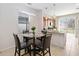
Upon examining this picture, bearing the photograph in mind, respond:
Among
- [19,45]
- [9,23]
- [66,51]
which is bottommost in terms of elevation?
[66,51]

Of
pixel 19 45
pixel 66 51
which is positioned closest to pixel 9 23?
pixel 19 45

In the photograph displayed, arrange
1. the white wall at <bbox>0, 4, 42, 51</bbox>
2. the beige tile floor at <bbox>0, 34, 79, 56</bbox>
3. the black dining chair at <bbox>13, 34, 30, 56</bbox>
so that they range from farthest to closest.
→ the black dining chair at <bbox>13, 34, 30, 56</bbox> < the white wall at <bbox>0, 4, 42, 51</bbox> < the beige tile floor at <bbox>0, 34, 79, 56</bbox>

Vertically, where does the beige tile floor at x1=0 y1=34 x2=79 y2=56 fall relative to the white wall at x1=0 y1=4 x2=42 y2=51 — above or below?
below

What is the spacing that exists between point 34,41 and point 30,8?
1.10 m

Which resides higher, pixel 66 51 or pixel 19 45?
pixel 19 45

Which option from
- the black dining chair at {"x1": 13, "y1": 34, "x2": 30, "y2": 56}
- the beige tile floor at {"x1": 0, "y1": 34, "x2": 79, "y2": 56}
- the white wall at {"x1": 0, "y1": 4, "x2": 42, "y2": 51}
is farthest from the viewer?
the black dining chair at {"x1": 13, "y1": 34, "x2": 30, "y2": 56}

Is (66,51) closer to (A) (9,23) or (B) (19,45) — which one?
(B) (19,45)

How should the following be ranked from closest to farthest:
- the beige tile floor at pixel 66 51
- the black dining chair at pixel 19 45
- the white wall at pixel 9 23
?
the beige tile floor at pixel 66 51
the white wall at pixel 9 23
the black dining chair at pixel 19 45

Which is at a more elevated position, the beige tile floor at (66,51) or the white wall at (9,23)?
the white wall at (9,23)

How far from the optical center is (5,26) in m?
2.46

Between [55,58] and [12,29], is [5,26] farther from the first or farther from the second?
[55,58]

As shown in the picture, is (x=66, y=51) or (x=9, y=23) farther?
(x=66, y=51)

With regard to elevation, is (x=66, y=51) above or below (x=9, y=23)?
below

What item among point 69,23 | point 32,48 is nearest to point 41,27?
point 69,23
